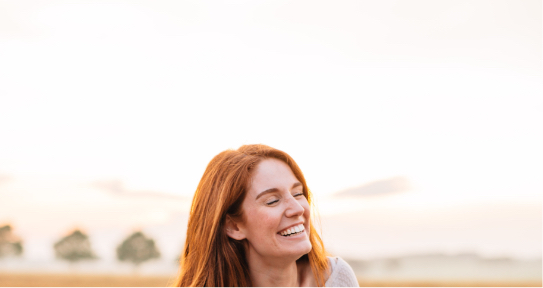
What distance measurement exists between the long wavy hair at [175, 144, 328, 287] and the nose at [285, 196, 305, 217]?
400 mm

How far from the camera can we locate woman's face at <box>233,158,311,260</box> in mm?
4035

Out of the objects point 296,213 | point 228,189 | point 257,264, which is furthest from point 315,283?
point 228,189

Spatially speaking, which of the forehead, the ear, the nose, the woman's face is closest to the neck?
the woman's face

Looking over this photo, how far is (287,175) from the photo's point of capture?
4258 mm

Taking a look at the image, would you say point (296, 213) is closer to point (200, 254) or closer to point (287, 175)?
point (287, 175)

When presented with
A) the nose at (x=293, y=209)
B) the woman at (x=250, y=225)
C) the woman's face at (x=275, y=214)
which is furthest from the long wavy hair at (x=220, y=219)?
the nose at (x=293, y=209)

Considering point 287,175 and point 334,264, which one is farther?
point 334,264

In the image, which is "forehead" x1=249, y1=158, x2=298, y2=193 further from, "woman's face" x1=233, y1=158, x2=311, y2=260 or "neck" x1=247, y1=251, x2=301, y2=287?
"neck" x1=247, y1=251, x2=301, y2=287

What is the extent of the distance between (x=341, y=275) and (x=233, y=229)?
1.11 metres

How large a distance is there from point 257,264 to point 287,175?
803mm

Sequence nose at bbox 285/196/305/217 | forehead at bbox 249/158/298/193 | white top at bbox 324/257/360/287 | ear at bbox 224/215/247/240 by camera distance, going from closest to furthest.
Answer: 1. nose at bbox 285/196/305/217
2. forehead at bbox 249/158/298/193
3. ear at bbox 224/215/247/240
4. white top at bbox 324/257/360/287

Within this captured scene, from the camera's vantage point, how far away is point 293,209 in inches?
158

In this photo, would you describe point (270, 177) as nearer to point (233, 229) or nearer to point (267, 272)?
point (233, 229)

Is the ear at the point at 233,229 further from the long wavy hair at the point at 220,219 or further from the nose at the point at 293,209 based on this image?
the nose at the point at 293,209
